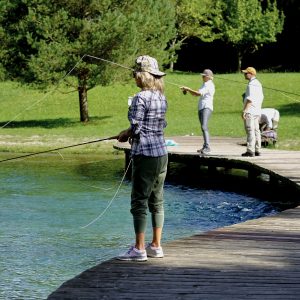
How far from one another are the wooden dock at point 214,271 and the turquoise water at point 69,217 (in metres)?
1.21

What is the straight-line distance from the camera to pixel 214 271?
7359mm

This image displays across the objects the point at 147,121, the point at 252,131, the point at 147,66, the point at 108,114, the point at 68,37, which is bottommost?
the point at 108,114

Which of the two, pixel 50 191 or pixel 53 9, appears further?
pixel 53 9

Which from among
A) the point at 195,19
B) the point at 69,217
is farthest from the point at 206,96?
the point at 195,19

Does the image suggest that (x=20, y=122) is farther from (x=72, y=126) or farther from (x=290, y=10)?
(x=290, y=10)

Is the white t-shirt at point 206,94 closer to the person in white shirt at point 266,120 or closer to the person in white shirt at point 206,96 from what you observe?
the person in white shirt at point 206,96

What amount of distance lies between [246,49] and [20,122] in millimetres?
26225

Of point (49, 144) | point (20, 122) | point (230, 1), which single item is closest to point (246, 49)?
point (230, 1)

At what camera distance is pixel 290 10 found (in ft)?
184

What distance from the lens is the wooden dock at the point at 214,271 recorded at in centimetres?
664

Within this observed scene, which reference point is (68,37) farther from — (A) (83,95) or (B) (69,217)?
(B) (69,217)

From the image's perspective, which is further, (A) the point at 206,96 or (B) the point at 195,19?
(B) the point at 195,19

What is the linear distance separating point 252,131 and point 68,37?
13.9 meters

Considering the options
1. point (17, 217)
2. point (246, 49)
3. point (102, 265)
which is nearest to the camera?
point (102, 265)
